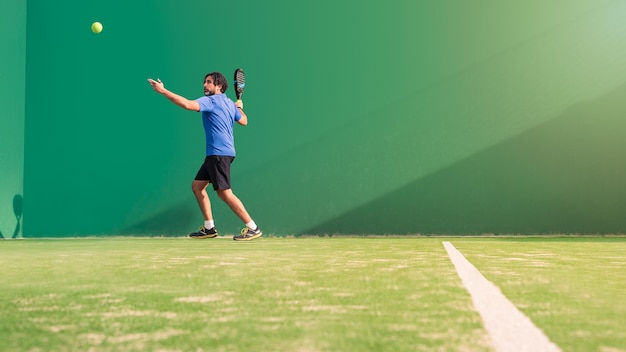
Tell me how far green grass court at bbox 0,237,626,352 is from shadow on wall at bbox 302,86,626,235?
3.60 metres

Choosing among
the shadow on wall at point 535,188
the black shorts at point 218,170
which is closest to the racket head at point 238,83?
the black shorts at point 218,170

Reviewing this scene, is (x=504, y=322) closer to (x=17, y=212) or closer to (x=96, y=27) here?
(x=96, y=27)

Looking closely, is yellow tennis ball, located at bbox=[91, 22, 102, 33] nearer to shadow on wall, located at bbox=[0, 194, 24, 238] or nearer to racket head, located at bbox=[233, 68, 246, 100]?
racket head, located at bbox=[233, 68, 246, 100]

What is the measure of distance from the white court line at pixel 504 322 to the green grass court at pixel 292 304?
0.10 feet

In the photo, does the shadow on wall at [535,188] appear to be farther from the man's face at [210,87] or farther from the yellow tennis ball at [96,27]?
the yellow tennis ball at [96,27]

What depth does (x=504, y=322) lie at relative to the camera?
1893 millimetres

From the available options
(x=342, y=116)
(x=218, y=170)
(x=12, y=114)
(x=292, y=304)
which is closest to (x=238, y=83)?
(x=218, y=170)

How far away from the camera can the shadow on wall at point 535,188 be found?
7414 millimetres

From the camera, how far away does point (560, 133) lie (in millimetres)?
7500

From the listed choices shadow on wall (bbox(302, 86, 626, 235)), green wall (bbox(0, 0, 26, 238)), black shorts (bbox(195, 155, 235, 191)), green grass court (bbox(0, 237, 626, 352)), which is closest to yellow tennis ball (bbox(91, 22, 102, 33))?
green wall (bbox(0, 0, 26, 238))

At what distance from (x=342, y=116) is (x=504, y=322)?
6.04m

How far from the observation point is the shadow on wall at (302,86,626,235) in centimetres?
741

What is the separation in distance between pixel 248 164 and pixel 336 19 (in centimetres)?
193

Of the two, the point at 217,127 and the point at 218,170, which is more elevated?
the point at 217,127
